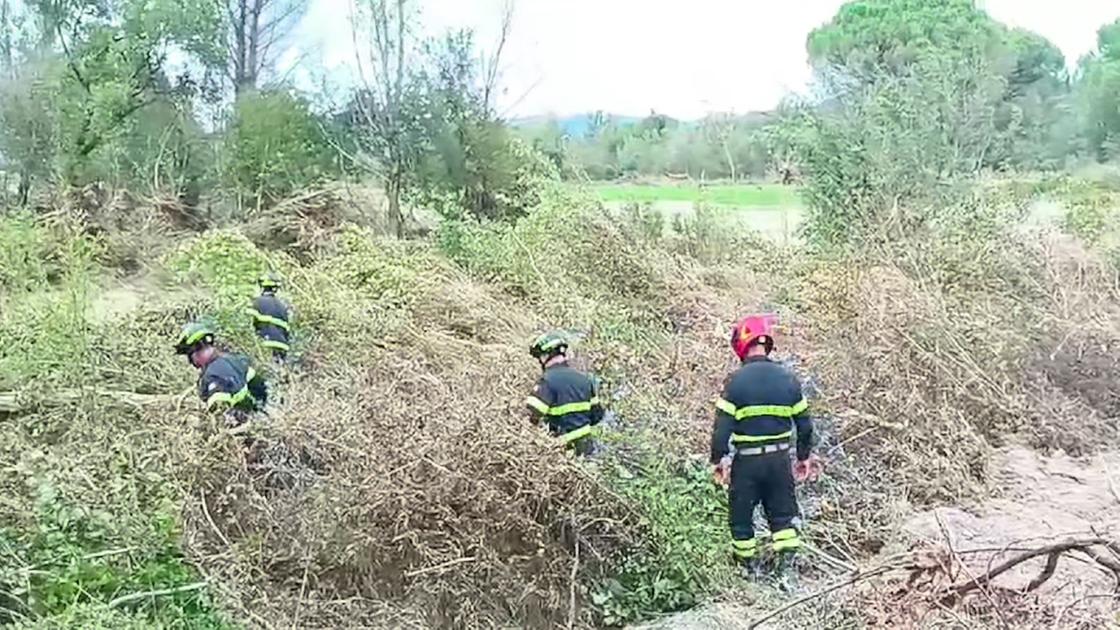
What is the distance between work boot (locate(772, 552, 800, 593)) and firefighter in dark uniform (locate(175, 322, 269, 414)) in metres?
3.22

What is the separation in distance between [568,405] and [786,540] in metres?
1.55

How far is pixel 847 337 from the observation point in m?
9.24

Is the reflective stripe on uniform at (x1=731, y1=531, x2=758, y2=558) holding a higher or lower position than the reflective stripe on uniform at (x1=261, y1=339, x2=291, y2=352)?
lower

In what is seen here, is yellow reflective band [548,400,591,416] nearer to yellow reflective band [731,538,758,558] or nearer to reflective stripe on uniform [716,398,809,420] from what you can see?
reflective stripe on uniform [716,398,809,420]

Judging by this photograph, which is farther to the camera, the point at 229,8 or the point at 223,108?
the point at 229,8

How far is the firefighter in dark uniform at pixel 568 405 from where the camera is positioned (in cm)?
702

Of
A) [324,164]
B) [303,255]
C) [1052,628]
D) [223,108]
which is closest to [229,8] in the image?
[223,108]

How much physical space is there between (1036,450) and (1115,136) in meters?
15.7

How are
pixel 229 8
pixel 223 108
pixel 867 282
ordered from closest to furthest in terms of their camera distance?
pixel 867 282, pixel 223 108, pixel 229 8

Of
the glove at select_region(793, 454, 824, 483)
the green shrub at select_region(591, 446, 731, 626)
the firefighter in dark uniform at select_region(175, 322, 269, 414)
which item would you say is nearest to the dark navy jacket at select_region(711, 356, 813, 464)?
the glove at select_region(793, 454, 824, 483)

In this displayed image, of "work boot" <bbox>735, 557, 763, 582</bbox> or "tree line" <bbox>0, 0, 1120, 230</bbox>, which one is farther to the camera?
"tree line" <bbox>0, 0, 1120, 230</bbox>

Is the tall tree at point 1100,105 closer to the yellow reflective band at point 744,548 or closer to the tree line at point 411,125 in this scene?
the tree line at point 411,125

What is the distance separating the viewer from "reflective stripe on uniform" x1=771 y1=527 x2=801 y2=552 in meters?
6.43

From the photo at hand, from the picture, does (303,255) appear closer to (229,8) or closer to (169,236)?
(169,236)
